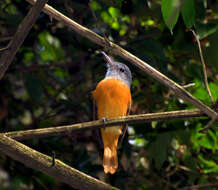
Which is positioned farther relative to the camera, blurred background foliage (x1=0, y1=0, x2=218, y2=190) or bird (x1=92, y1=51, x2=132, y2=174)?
bird (x1=92, y1=51, x2=132, y2=174)

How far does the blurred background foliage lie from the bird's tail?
0.15m

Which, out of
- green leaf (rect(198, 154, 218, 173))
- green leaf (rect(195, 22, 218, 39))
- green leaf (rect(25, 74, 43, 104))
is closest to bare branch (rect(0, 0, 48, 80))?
green leaf (rect(195, 22, 218, 39))

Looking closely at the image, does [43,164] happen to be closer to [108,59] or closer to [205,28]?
[205,28]

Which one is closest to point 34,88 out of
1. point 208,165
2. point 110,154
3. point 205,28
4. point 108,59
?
point 108,59

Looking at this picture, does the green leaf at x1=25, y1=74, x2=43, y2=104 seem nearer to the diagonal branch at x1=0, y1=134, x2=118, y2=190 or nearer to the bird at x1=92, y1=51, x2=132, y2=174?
the bird at x1=92, y1=51, x2=132, y2=174

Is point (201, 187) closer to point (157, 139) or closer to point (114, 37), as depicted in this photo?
point (157, 139)

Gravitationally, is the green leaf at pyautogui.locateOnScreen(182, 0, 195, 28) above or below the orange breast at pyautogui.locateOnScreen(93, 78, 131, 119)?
above

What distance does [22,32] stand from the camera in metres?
2.44

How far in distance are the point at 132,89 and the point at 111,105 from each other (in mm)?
839

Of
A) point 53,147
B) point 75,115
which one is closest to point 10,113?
point 75,115

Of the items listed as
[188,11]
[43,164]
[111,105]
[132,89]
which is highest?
[188,11]

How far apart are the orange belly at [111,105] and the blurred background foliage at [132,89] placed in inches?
6.6

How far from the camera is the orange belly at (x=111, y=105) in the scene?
4.43 m

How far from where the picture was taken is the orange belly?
4430 mm
